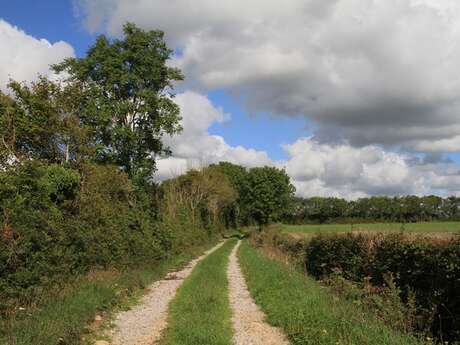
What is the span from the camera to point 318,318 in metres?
10.0

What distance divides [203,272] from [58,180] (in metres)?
8.51

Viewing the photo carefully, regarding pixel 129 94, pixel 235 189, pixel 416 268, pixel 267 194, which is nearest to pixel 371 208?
pixel 235 189

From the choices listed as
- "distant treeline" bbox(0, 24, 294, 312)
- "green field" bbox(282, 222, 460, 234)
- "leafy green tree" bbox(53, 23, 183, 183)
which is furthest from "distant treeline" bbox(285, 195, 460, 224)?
"leafy green tree" bbox(53, 23, 183, 183)

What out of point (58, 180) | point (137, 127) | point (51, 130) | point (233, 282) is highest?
point (137, 127)

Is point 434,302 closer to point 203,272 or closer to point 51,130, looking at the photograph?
point 203,272

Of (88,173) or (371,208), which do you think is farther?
(371,208)

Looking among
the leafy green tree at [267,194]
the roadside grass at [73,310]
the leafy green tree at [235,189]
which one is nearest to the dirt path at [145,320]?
the roadside grass at [73,310]

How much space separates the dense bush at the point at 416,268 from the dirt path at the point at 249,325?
325 cm

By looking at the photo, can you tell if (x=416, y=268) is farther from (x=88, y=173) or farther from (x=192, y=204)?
(x=192, y=204)

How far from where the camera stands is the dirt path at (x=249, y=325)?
30.9ft

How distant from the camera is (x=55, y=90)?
25.3m

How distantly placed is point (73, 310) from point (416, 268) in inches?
344

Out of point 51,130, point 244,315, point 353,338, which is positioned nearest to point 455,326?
point 353,338

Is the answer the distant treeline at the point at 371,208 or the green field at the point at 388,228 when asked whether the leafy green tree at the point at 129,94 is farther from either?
the distant treeline at the point at 371,208
